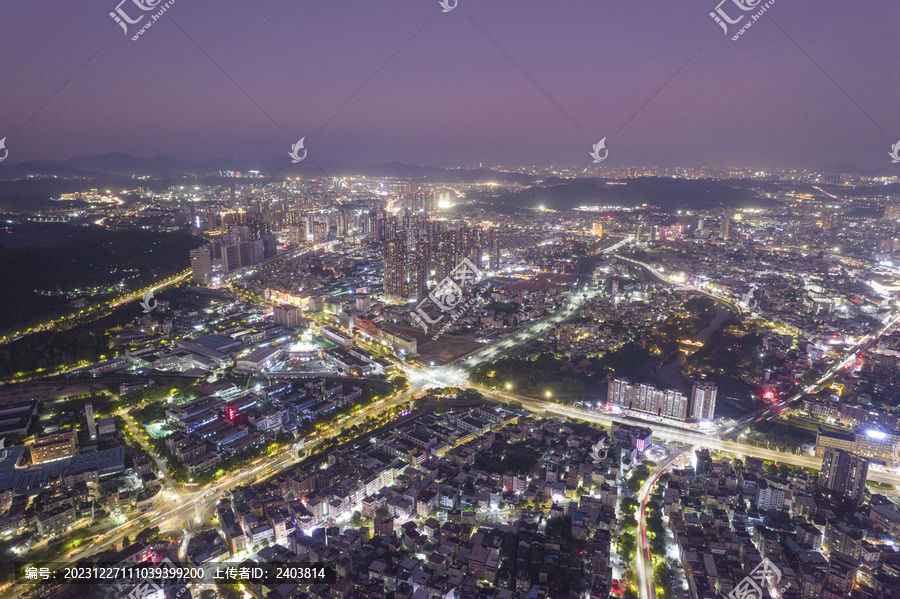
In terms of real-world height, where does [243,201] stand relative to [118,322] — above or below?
above

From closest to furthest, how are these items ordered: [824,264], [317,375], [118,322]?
1. [317,375]
2. [118,322]
3. [824,264]

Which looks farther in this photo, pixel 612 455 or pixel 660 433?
pixel 660 433

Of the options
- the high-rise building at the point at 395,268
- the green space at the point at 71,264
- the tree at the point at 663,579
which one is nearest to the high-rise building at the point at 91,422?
the green space at the point at 71,264

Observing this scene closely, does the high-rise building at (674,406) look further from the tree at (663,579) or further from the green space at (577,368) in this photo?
the tree at (663,579)

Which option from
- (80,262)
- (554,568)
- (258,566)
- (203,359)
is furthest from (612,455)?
(80,262)

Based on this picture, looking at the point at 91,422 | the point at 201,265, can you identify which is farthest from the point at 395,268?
the point at 91,422

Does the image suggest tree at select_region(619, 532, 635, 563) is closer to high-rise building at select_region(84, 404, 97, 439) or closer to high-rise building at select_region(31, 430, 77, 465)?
high-rise building at select_region(31, 430, 77, 465)

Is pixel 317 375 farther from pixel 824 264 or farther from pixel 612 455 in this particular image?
pixel 824 264
